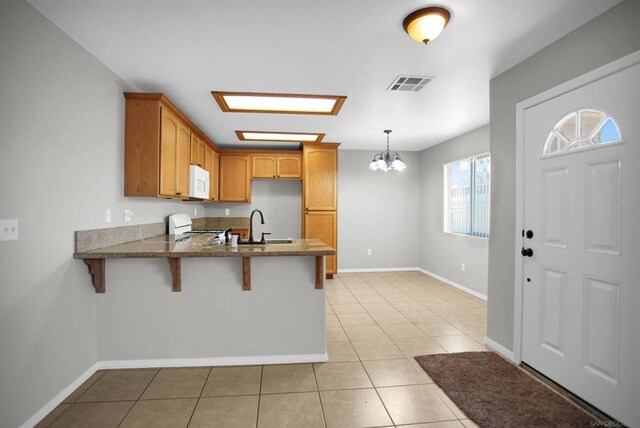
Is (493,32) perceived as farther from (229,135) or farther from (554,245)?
(229,135)

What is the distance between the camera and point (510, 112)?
271 centimetres

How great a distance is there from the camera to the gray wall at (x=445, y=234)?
463cm

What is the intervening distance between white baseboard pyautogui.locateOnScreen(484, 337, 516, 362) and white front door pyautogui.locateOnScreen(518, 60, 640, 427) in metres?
0.15

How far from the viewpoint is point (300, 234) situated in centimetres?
618

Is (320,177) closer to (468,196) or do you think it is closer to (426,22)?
(468,196)

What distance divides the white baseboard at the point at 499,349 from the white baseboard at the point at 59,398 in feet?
11.0

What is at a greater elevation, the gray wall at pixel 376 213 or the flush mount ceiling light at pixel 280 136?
the flush mount ceiling light at pixel 280 136

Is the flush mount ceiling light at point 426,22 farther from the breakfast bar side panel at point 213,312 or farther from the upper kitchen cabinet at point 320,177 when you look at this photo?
the upper kitchen cabinet at point 320,177

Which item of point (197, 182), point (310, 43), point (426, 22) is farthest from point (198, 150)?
point (426, 22)

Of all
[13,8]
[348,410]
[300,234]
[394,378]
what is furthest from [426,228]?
[13,8]

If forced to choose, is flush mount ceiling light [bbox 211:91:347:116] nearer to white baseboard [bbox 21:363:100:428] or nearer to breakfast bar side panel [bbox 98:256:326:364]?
breakfast bar side panel [bbox 98:256:326:364]

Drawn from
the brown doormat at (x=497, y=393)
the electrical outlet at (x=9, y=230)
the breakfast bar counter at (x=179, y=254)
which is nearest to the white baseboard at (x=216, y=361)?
the breakfast bar counter at (x=179, y=254)

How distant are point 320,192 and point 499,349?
11.8 ft

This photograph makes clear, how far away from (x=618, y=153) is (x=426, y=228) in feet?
14.2
